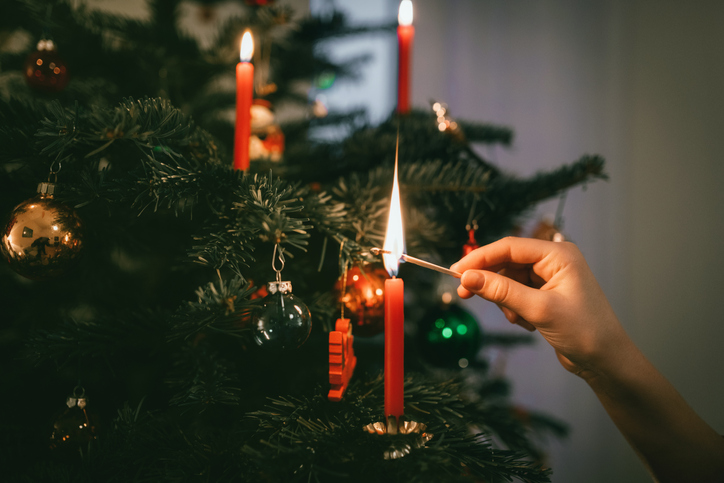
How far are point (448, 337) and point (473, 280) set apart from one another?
0.64 feet

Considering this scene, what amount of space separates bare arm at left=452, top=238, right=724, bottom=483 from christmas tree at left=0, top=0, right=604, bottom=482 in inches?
4.2

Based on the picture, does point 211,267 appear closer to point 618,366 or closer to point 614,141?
point 618,366

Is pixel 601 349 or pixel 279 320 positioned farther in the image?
pixel 601 349

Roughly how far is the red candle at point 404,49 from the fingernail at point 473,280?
376 mm

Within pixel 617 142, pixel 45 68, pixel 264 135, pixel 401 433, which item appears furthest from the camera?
pixel 617 142

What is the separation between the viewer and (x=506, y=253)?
528 millimetres

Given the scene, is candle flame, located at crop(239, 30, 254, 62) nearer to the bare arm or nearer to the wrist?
the bare arm

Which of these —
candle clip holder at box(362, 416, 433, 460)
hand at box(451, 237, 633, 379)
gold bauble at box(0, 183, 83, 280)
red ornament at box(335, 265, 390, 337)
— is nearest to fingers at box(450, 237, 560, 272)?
hand at box(451, 237, 633, 379)

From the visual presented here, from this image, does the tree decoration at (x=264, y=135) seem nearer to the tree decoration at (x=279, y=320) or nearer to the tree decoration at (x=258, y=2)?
the tree decoration at (x=258, y=2)

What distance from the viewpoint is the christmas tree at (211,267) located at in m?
0.35

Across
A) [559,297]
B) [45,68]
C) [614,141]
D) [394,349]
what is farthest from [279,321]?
[614,141]

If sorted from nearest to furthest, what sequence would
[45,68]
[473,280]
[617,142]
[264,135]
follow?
[473,280] < [45,68] < [264,135] < [617,142]

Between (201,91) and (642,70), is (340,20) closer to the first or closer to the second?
(201,91)

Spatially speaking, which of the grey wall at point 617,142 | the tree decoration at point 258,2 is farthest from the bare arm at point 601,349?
the grey wall at point 617,142
